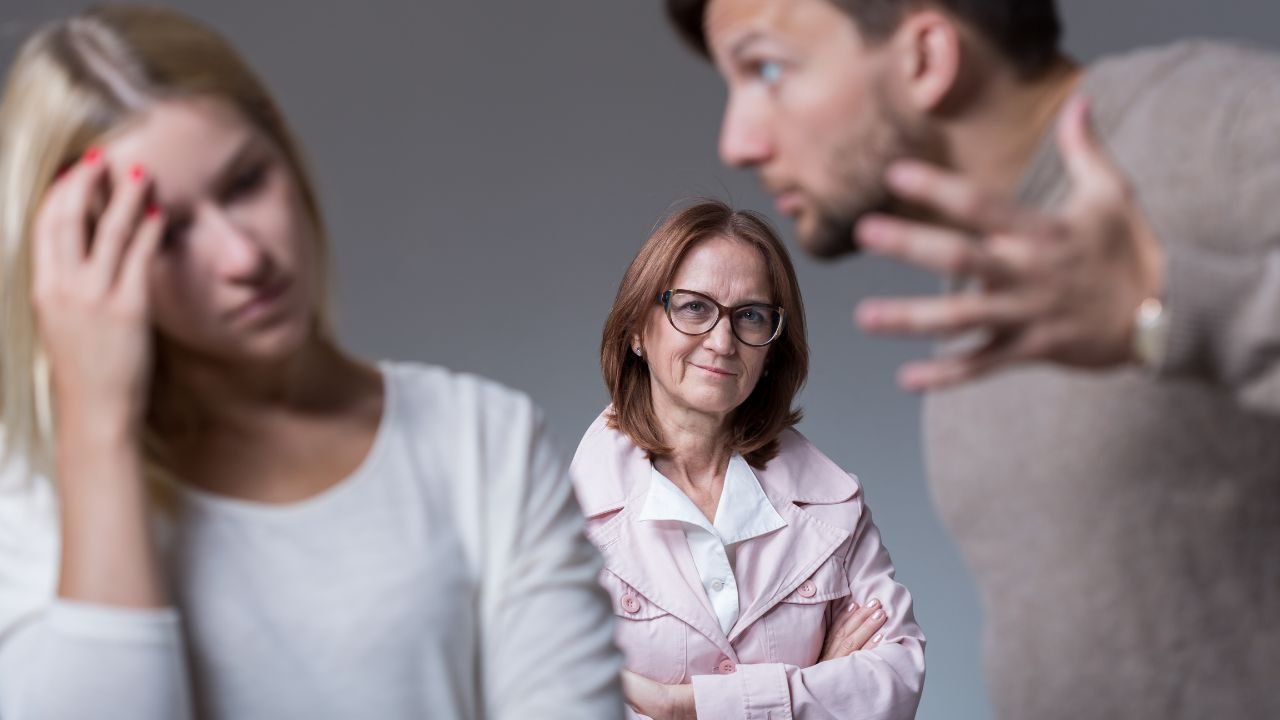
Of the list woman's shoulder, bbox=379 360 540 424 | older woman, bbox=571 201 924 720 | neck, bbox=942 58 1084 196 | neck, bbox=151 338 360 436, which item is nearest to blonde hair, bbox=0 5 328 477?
neck, bbox=151 338 360 436

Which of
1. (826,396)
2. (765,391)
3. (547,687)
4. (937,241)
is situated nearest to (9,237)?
(547,687)

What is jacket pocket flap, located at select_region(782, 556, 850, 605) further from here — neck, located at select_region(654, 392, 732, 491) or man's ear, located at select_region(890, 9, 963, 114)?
man's ear, located at select_region(890, 9, 963, 114)

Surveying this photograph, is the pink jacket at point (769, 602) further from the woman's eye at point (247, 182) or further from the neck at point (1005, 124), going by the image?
the woman's eye at point (247, 182)

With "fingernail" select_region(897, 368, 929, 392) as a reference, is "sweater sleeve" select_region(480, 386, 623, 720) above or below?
below

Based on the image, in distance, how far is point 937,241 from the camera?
0.95 metres

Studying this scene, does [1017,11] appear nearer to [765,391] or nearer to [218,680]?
[218,680]

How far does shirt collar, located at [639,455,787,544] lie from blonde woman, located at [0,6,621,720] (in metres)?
1.03

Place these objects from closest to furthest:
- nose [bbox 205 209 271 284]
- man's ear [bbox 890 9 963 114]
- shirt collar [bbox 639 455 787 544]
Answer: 1. nose [bbox 205 209 271 284]
2. man's ear [bbox 890 9 963 114]
3. shirt collar [bbox 639 455 787 544]

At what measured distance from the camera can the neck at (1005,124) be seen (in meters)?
1.33

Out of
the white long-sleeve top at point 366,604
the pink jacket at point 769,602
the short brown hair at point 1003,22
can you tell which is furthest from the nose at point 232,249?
the pink jacket at point 769,602

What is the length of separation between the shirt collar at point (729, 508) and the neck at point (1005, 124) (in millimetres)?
1031

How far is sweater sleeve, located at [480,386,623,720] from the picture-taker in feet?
3.75

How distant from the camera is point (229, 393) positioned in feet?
3.86

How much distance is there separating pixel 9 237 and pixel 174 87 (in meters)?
0.19
